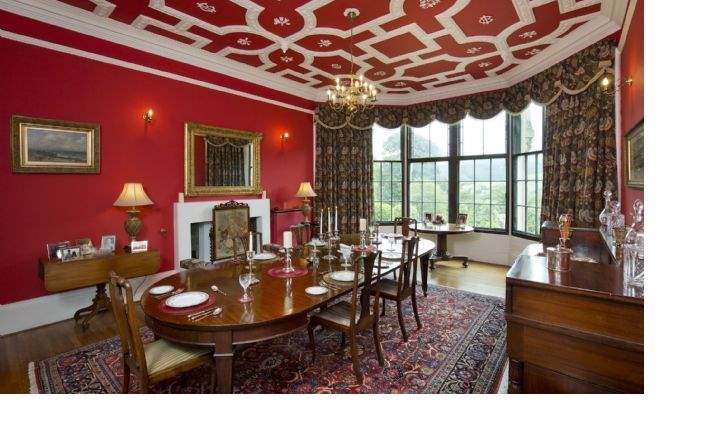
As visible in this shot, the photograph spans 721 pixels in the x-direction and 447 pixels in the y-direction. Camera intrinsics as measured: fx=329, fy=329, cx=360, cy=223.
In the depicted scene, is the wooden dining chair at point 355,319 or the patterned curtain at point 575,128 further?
the patterned curtain at point 575,128

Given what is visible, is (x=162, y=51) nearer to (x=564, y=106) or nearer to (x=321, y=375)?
(x=321, y=375)

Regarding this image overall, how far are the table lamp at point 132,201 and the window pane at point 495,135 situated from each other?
5313 millimetres

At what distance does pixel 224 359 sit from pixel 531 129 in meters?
5.48

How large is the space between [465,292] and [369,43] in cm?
339

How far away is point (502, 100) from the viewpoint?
17.7 ft

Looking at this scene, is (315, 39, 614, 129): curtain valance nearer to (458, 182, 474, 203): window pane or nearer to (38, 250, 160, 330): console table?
(458, 182, 474, 203): window pane

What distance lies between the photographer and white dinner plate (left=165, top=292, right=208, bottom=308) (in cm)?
189

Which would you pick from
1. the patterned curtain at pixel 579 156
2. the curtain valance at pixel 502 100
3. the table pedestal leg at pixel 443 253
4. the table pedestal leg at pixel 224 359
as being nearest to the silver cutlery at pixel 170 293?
the table pedestal leg at pixel 224 359

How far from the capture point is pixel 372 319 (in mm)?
2523

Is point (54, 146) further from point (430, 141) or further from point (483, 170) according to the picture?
point (483, 170)

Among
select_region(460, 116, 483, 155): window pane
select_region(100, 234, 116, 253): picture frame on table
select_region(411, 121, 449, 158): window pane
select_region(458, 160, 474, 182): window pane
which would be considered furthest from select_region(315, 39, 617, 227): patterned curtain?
select_region(100, 234, 116, 253): picture frame on table

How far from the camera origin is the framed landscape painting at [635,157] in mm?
Answer: 2458

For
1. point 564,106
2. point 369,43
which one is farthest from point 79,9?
point 564,106

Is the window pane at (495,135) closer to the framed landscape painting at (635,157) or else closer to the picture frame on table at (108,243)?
the framed landscape painting at (635,157)
